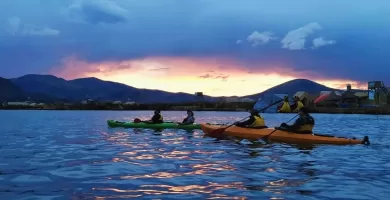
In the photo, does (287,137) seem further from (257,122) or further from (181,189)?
(181,189)

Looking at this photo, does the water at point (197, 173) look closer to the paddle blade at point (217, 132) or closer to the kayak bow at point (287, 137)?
the kayak bow at point (287, 137)

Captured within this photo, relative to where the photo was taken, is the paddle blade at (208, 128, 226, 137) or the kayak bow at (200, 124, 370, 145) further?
the paddle blade at (208, 128, 226, 137)

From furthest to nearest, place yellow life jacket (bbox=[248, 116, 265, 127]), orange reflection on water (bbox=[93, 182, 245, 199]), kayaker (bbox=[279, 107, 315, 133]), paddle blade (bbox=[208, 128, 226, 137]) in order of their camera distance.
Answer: paddle blade (bbox=[208, 128, 226, 137]) → yellow life jacket (bbox=[248, 116, 265, 127]) → kayaker (bbox=[279, 107, 315, 133]) → orange reflection on water (bbox=[93, 182, 245, 199])

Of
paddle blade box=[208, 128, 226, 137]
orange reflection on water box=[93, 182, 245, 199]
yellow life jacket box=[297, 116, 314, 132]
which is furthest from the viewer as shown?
paddle blade box=[208, 128, 226, 137]

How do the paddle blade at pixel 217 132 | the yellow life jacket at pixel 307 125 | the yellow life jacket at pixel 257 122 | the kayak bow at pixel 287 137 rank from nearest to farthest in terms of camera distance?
1. the kayak bow at pixel 287 137
2. the yellow life jacket at pixel 307 125
3. the yellow life jacket at pixel 257 122
4. the paddle blade at pixel 217 132

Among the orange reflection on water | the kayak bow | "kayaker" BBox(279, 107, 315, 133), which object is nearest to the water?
the orange reflection on water

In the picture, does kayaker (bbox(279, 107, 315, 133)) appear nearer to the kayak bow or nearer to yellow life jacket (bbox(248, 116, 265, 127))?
the kayak bow

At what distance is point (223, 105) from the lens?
174 meters

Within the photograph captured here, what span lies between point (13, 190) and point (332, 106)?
126 metres

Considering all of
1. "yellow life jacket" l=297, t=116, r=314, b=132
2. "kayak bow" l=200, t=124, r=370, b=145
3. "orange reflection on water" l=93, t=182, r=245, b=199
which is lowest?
"orange reflection on water" l=93, t=182, r=245, b=199

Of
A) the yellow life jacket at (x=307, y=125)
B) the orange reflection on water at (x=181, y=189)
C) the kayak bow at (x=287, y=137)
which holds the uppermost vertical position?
the yellow life jacket at (x=307, y=125)

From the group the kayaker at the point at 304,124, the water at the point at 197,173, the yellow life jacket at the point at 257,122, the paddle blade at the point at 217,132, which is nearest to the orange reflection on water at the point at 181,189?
the water at the point at 197,173

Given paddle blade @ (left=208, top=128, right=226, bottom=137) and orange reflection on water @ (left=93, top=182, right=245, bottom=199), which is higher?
paddle blade @ (left=208, top=128, right=226, bottom=137)

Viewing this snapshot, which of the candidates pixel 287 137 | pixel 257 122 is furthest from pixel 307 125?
pixel 257 122
